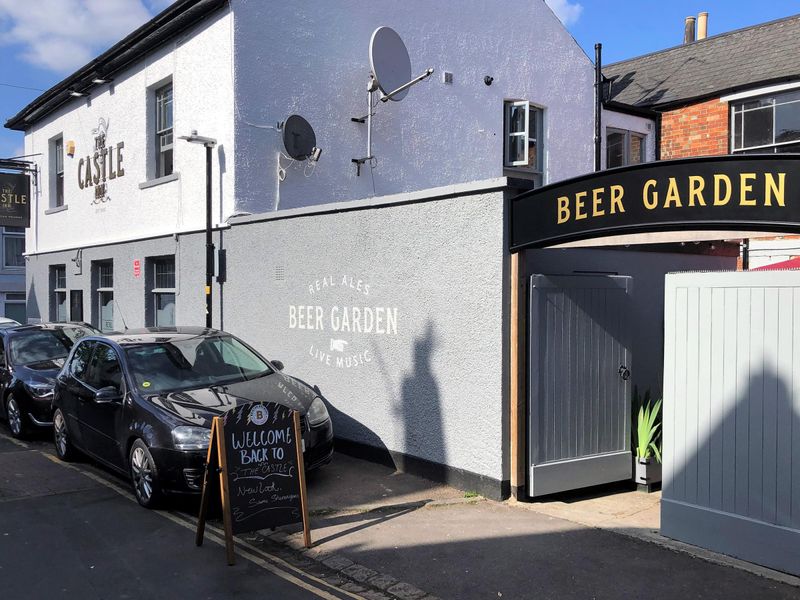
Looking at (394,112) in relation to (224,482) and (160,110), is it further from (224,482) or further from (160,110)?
(224,482)

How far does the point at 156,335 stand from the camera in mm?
8266

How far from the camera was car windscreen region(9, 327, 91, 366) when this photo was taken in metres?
10.8

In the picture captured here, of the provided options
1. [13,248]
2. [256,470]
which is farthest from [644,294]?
[13,248]

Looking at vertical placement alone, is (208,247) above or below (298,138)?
below

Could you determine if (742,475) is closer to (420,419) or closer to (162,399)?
(420,419)

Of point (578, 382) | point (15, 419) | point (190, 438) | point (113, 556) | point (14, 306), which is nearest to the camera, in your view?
point (113, 556)

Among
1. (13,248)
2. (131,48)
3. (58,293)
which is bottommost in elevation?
(58,293)

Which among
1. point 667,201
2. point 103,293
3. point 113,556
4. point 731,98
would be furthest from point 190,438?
point 731,98

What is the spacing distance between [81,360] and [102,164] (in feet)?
27.0

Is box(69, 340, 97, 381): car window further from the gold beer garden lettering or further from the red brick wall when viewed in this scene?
the red brick wall

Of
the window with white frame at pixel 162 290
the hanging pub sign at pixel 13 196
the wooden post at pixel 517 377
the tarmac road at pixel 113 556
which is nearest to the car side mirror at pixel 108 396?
the tarmac road at pixel 113 556

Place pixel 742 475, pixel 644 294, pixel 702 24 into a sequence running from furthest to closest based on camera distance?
pixel 702 24 < pixel 644 294 < pixel 742 475

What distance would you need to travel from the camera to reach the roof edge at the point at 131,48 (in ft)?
38.1

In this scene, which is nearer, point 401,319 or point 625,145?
point 401,319
